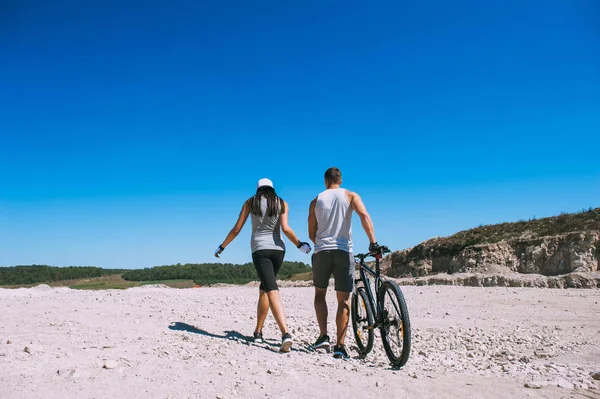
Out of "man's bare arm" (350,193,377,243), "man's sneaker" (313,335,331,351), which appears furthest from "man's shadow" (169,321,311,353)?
"man's bare arm" (350,193,377,243)

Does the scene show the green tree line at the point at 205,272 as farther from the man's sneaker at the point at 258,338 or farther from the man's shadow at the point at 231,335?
the man's sneaker at the point at 258,338

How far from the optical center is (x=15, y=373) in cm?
452

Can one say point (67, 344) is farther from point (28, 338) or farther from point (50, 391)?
point (50, 391)

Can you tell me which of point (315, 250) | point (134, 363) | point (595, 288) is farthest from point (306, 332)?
point (595, 288)

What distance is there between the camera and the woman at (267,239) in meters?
6.46

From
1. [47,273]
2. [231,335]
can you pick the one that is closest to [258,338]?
[231,335]

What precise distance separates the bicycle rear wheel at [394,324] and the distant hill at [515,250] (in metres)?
17.4

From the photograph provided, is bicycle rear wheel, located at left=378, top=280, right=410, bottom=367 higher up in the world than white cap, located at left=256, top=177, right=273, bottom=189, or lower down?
lower down

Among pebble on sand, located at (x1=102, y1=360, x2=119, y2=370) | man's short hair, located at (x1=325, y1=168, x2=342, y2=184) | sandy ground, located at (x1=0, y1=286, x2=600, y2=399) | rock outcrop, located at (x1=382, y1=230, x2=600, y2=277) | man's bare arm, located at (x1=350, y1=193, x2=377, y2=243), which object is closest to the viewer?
Answer: sandy ground, located at (x1=0, y1=286, x2=600, y2=399)

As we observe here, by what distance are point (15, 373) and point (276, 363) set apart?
2.64m

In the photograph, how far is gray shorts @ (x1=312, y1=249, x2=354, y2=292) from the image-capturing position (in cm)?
599

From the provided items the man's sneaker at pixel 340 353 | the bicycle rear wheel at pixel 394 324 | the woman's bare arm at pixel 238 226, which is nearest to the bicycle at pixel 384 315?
the bicycle rear wheel at pixel 394 324

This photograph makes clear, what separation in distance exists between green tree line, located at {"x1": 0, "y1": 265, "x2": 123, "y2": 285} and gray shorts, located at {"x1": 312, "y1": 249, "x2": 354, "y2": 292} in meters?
30.8

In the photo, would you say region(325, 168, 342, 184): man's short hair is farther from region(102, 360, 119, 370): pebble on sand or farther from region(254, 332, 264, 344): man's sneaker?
region(102, 360, 119, 370): pebble on sand
